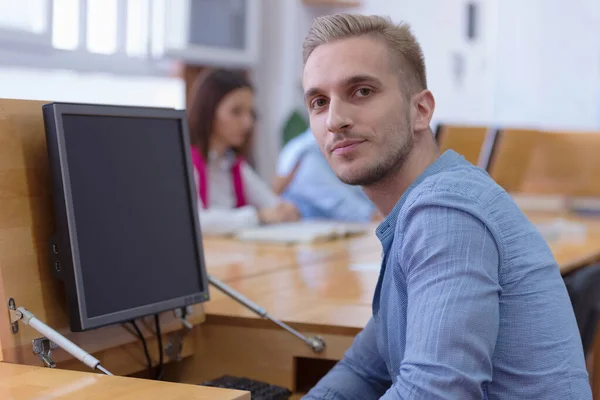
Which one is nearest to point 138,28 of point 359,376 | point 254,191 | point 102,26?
point 102,26

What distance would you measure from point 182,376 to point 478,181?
81cm


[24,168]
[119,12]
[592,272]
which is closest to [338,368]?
[24,168]

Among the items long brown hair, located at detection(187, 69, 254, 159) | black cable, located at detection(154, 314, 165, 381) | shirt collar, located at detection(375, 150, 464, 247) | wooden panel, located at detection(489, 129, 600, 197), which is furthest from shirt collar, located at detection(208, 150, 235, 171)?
shirt collar, located at detection(375, 150, 464, 247)

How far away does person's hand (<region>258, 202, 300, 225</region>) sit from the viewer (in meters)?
3.23

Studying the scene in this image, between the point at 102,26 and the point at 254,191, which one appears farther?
the point at 102,26

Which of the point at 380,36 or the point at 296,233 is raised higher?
the point at 380,36

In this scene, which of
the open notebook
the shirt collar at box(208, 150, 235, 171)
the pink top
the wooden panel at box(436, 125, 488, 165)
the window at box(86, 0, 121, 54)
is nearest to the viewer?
the open notebook

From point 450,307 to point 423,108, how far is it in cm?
44

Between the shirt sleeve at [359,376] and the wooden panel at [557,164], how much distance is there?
243 cm

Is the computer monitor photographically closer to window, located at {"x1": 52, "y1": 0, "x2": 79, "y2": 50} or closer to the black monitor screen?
the black monitor screen

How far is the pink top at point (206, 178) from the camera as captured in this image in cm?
333

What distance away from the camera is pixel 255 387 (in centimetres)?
155

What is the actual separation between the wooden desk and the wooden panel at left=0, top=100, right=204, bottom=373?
34cm

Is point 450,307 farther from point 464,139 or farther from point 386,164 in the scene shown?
point 464,139
